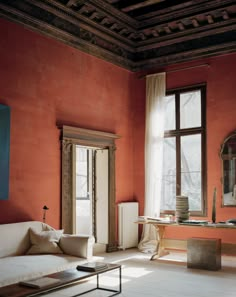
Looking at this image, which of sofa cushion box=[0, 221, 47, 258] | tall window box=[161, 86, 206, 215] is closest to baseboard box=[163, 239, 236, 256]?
tall window box=[161, 86, 206, 215]

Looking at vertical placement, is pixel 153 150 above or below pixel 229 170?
above

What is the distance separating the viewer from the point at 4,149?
611cm

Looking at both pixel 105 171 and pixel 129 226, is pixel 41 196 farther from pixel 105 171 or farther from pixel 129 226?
pixel 129 226

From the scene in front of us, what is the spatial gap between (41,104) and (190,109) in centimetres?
315

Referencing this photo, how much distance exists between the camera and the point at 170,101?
862 cm

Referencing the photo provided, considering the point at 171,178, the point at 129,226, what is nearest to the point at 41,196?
the point at 129,226

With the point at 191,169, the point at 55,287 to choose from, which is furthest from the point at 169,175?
the point at 55,287

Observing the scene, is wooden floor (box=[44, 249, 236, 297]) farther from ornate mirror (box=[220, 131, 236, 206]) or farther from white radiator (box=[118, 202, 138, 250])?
ornate mirror (box=[220, 131, 236, 206])

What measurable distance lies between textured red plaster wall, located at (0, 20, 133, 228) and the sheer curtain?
990 millimetres

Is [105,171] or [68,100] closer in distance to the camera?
Answer: [68,100]

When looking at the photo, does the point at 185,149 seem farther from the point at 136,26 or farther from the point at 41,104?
the point at 41,104

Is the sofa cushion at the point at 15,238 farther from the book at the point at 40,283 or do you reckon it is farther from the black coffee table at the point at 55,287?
the book at the point at 40,283

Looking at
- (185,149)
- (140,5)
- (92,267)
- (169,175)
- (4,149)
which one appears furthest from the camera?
(169,175)

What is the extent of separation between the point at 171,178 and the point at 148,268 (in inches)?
97.6
